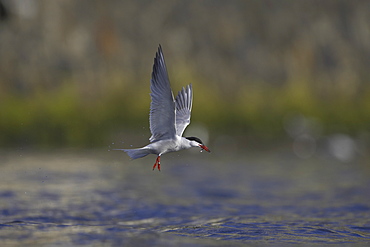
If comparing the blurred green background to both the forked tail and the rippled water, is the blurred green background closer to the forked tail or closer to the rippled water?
the rippled water

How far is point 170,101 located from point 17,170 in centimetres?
1105

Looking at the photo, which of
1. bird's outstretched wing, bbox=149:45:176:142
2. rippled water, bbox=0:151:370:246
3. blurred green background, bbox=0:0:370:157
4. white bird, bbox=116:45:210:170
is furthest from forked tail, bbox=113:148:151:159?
blurred green background, bbox=0:0:370:157

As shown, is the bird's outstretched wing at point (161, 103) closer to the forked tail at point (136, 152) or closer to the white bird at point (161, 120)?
the white bird at point (161, 120)

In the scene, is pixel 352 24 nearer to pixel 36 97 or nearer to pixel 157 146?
pixel 36 97

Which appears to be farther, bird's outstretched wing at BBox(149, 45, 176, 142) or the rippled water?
the rippled water

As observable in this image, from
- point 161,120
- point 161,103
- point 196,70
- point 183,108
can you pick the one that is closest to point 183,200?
point 183,108

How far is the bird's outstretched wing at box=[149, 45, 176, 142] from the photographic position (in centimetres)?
1081

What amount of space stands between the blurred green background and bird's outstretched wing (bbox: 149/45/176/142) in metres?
14.3

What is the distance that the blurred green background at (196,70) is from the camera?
2880cm

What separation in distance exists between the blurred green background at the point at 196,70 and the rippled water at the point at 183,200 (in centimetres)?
286

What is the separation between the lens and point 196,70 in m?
39.4

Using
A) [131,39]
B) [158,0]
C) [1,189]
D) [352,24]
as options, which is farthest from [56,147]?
[352,24]

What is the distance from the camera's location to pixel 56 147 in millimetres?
24688

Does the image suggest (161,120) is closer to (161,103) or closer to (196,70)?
(161,103)
